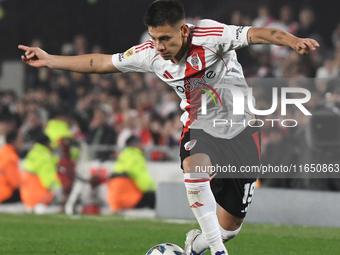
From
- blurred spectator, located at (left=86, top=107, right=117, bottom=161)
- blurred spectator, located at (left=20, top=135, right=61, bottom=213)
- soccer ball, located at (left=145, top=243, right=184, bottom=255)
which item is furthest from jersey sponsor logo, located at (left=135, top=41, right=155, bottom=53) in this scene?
blurred spectator, located at (left=20, top=135, right=61, bottom=213)

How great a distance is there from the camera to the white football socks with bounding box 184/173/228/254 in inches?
194

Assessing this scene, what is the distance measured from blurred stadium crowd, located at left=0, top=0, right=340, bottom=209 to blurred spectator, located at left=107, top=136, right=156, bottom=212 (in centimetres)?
38

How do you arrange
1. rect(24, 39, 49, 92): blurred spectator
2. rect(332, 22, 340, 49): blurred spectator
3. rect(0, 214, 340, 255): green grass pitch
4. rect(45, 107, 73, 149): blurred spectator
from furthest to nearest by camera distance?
1. rect(24, 39, 49, 92): blurred spectator
2. rect(332, 22, 340, 49): blurred spectator
3. rect(45, 107, 73, 149): blurred spectator
4. rect(0, 214, 340, 255): green grass pitch

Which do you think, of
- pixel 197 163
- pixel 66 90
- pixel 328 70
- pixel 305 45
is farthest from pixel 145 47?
pixel 66 90

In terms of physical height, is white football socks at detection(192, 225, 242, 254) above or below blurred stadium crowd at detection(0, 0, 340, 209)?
below

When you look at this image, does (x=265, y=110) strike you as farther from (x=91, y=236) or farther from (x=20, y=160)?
(x=20, y=160)

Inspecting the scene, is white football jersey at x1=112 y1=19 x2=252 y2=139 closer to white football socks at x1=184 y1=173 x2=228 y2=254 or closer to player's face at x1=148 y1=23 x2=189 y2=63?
player's face at x1=148 y1=23 x2=189 y2=63

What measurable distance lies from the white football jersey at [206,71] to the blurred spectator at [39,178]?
703cm

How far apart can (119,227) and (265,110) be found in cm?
327

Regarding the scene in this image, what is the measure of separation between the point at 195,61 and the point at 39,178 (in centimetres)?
774

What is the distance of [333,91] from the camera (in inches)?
396

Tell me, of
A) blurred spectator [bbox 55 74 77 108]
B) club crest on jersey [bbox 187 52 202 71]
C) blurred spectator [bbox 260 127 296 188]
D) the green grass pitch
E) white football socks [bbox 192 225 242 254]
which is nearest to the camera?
club crest on jersey [bbox 187 52 202 71]

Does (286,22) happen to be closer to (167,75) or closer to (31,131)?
(31,131)

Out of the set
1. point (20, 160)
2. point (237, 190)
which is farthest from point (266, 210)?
point (20, 160)
